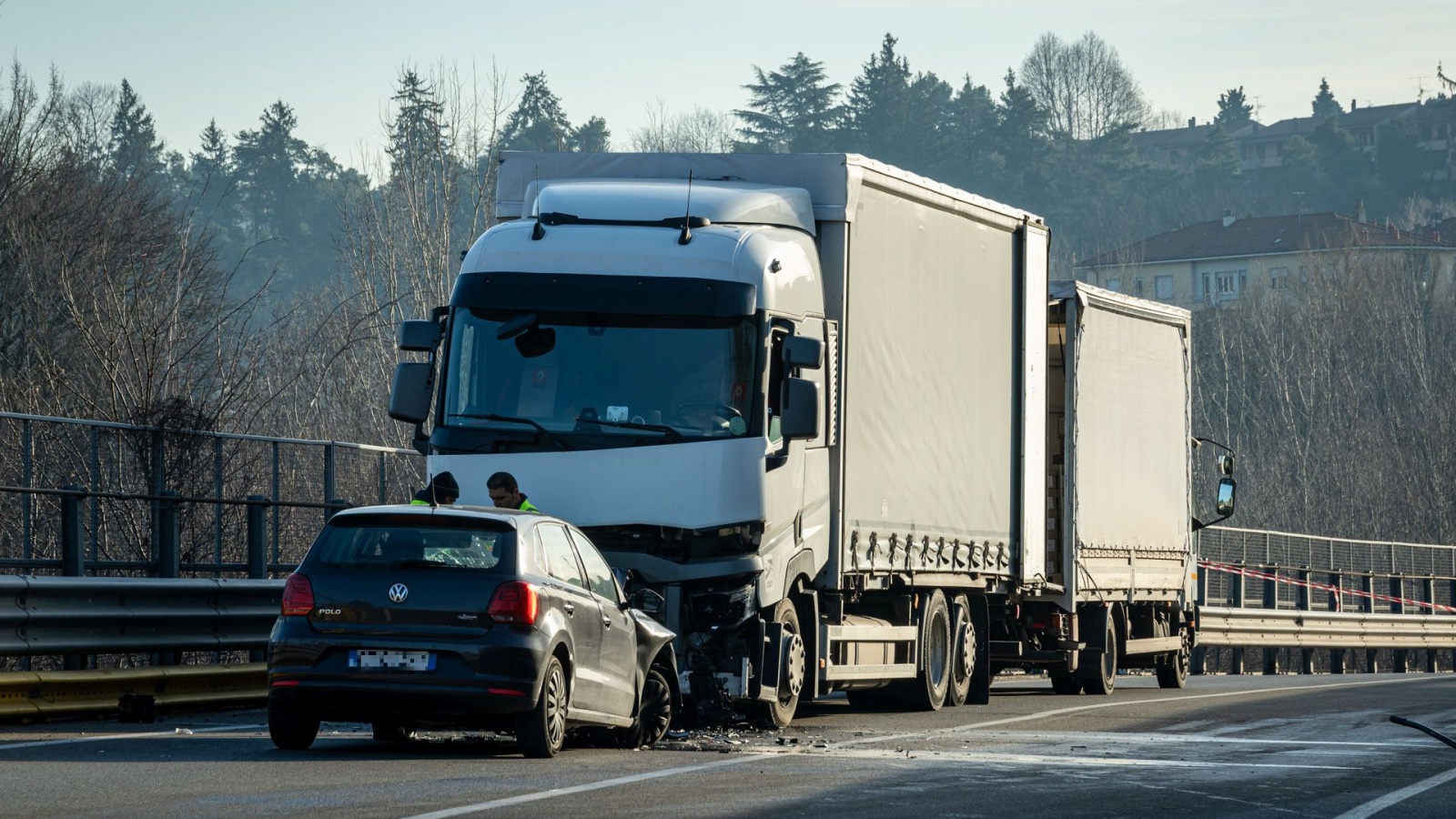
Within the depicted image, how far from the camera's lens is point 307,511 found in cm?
1927

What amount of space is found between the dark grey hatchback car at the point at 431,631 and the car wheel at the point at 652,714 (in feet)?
3.12

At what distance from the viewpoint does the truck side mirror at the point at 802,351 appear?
45.8 ft

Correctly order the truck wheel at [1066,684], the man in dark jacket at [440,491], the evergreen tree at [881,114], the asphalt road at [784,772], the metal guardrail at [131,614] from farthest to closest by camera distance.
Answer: the evergreen tree at [881,114] < the truck wheel at [1066,684] < the metal guardrail at [131,614] < the man in dark jacket at [440,491] < the asphalt road at [784,772]

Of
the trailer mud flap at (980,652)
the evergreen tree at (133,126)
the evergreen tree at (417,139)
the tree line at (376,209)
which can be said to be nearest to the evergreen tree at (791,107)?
the tree line at (376,209)

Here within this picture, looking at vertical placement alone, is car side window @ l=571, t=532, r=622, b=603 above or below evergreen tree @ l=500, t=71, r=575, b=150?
below

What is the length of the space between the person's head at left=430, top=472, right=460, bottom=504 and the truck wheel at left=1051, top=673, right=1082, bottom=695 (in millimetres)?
10158

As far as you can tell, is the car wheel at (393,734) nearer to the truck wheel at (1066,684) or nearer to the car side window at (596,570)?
the car side window at (596,570)

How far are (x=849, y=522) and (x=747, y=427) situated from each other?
71.3 inches

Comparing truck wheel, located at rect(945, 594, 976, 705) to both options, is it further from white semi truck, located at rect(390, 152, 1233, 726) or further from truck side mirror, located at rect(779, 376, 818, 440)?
truck side mirror, located at rect(779, 376, 818, 440)

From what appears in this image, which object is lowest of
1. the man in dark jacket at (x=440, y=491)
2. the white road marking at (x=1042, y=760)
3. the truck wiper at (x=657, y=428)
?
the white road marking at (x=1042, y=760)

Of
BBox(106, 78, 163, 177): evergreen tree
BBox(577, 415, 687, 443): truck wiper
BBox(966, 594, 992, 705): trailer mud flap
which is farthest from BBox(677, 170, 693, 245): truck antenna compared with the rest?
BBox(106, 78, 163, 177): evergreen tree

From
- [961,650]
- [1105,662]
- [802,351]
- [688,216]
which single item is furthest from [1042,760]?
[1105,662]

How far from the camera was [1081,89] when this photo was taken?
455 ft

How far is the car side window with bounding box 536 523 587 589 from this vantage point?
12203 mm
